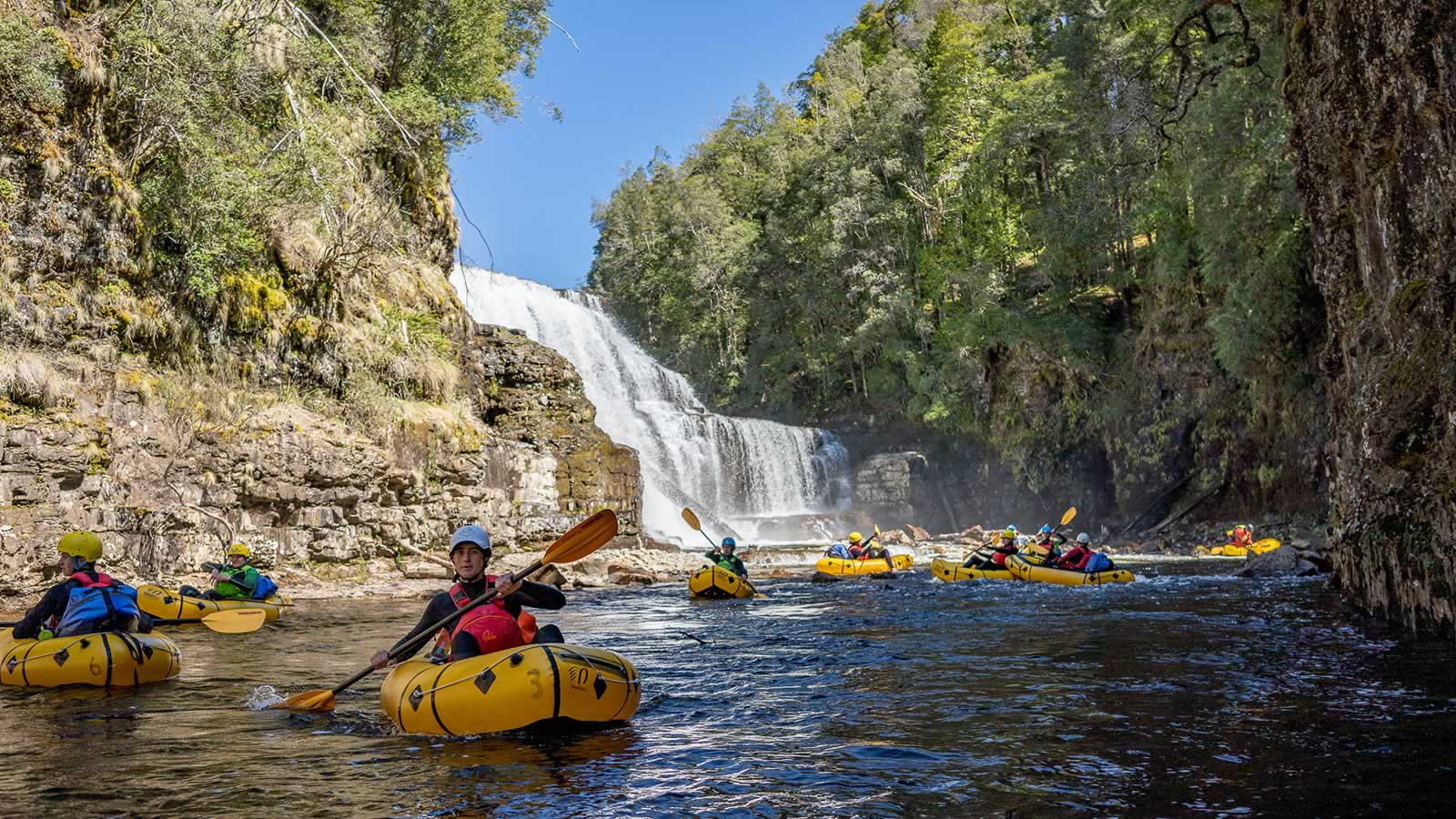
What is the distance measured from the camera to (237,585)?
37.9 ft

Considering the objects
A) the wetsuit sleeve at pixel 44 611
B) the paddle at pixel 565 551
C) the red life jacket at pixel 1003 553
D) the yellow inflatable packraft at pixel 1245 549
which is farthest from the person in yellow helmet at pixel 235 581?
the yellow inflatable packraft at pixel 1245 549

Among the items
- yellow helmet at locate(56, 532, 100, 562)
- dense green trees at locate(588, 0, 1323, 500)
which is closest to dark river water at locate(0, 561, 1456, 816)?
yellow helmet at locate(56, 532, 100, 562)

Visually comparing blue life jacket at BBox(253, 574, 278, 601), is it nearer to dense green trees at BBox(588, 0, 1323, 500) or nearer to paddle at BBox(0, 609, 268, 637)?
paddle at BBox(0, 609, 268, 637)

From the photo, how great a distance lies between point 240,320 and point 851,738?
14195 mm

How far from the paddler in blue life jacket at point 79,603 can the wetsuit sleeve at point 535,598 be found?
3651 mm

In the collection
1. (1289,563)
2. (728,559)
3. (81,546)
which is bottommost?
(1289,563)

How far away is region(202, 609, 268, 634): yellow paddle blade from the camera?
9164 mm

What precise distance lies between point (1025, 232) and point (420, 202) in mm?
18579

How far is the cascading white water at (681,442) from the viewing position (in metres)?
29.6

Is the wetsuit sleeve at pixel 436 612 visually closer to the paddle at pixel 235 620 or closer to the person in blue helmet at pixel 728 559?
the paddle at pixel 235 620

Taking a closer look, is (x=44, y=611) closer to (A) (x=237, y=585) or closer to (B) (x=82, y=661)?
(B) (x=82, y=661)

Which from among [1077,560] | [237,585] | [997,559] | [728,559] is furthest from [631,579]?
[1077,560]

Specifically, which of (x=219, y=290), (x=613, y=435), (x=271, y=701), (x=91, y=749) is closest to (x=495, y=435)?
(x=219, y=290)

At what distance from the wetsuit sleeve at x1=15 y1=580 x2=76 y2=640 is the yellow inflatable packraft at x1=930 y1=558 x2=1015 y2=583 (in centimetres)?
1242
